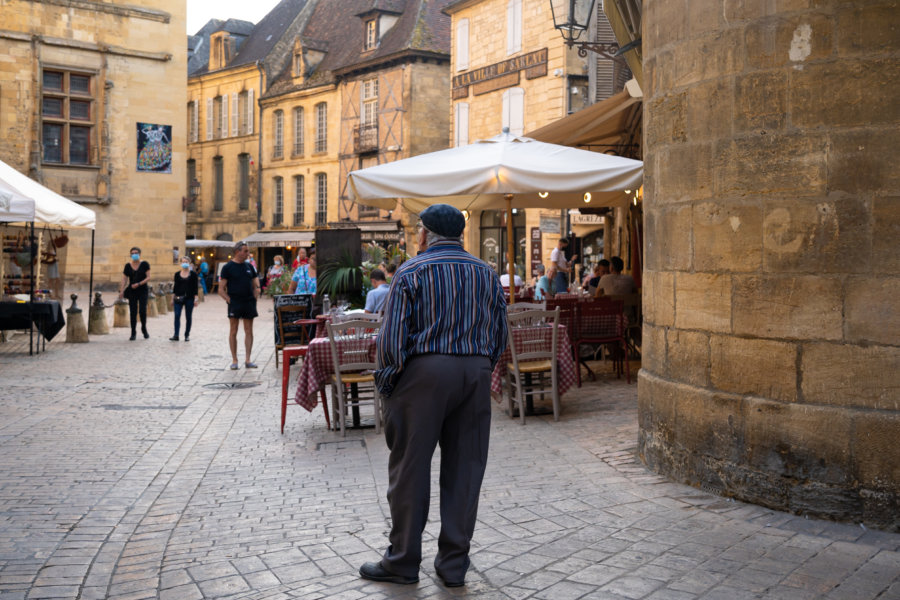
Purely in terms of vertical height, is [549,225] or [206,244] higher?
[549,225]

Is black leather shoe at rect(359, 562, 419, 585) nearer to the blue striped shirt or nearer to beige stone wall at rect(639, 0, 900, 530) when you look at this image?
the blue striped shirt

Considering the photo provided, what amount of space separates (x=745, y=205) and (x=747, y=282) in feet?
1.45

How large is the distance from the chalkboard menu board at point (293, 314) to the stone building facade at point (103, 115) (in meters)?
19.4

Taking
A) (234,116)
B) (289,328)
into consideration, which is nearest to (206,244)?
(234,116)

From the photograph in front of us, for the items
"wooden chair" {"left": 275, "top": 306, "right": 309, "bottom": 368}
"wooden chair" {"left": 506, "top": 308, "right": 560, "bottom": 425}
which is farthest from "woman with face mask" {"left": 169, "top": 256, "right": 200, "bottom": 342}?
"wooden chair" {"left": 506, "top": 308, "right": 560, "bottom": 425}

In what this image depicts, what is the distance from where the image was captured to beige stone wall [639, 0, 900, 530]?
16.3ft

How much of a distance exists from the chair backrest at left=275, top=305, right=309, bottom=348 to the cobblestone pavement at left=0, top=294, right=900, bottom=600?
12.7 feet

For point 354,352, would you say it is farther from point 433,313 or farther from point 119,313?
point 119,313

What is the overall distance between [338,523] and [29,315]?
10522mm

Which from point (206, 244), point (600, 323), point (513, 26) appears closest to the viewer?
point (600, 323)

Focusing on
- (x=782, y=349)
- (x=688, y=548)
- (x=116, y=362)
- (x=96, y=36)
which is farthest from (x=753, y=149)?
(x=96, y=36)

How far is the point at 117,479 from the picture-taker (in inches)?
247

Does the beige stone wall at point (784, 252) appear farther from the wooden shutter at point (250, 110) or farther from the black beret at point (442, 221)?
the wooden shutter at point (250, 110)

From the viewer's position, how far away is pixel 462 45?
34.0 metres
